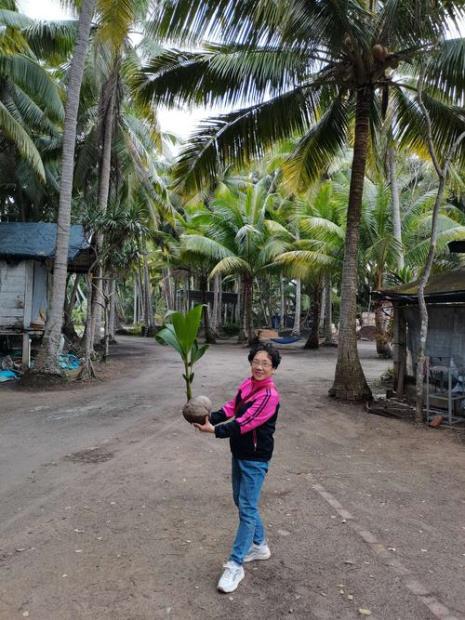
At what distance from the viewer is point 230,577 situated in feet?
10.5

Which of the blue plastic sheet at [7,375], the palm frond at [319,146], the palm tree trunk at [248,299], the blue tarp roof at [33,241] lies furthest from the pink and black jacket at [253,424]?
the palm tree trunk at [248,299]

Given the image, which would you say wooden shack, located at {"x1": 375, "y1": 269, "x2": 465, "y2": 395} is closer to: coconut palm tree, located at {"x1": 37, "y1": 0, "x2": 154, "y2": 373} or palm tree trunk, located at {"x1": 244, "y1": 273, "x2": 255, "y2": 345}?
coconut palm tree, located at {"x1": 37, "y1": 0, "x2": 154, "y2": 373}

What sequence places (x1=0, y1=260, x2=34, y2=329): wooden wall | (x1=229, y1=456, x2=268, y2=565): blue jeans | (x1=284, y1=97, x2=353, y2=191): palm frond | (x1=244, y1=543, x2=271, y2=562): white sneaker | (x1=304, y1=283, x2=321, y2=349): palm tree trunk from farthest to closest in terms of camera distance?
(x1=304, y1=283, x2=321, y2=349): palm tree trunk
(x1=0, y1=260, x2=34, y2=329): wooden wall
(x1=284, y1=97, x2=353, y2=191): palm frond
(x1=244, y1=543, x2=271, y2=562): white sneaker
(x1=229, y1=456, x2=268, y2=565): blue jeans

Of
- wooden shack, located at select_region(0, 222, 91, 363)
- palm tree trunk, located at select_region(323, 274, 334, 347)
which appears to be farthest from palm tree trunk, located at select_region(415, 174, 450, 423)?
palm tree trunk, located at select_region(323, 274, 334, 347)

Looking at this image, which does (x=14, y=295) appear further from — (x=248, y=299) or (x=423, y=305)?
(x=248, y=299)

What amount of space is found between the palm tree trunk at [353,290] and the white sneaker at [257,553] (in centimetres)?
719

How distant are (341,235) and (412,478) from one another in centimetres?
1374

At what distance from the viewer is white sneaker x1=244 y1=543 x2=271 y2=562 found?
357 centimetres

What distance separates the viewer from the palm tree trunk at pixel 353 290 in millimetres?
10445

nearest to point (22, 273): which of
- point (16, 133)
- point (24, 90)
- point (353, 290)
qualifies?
point (16, 133)

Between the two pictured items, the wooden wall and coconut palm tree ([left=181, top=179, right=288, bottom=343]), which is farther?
coconut palm tree ([left=181, top=179, right=288, bottom=343])

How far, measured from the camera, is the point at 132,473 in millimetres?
5609

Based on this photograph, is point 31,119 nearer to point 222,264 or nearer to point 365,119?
point 222,264

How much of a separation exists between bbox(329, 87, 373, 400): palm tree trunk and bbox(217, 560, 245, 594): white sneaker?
757 centimetres
